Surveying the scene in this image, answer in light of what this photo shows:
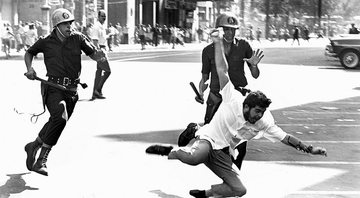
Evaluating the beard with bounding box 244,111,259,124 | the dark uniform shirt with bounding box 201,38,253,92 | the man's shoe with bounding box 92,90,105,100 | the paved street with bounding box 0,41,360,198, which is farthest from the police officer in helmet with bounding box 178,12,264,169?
the man's shoe with bounding box 92,90,105,100

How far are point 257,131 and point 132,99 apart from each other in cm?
960

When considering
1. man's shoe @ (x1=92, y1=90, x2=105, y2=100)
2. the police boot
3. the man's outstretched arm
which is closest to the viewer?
the man's outstretched arm

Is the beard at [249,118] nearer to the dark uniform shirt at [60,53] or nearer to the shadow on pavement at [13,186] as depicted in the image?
the shadow on pavement at [13,186]

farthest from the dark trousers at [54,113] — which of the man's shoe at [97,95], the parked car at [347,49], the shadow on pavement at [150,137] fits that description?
the parked car at [347,49]

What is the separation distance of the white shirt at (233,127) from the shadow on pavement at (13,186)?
6.21 feet

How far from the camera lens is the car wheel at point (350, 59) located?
27.0 m

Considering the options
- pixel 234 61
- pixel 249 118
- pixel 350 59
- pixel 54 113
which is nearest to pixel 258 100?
pixel 249 118

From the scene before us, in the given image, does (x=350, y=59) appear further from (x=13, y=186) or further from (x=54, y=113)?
(x=13, y=186)

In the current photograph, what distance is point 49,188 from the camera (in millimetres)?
6535

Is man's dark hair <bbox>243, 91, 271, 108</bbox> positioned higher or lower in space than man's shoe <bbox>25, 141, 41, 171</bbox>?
higher

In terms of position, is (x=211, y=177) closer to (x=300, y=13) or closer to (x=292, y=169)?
(x=292, y=169)

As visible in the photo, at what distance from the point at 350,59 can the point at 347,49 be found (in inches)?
16.2

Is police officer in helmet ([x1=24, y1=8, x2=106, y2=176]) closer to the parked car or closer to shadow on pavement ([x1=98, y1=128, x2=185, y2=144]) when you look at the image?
shadow on pavement ([x1=98, y1=128, x2=185, y2=144])

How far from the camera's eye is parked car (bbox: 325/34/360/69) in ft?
88.3
